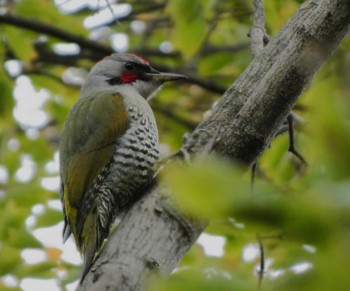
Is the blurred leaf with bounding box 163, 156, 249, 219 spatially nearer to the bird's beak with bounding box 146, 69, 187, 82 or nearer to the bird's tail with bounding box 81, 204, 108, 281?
the bird's tail with bounding box 81, 204, 108, 281

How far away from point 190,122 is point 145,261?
18.2ft

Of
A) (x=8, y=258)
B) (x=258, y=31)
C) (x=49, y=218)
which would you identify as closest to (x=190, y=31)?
(x=49, y=218)

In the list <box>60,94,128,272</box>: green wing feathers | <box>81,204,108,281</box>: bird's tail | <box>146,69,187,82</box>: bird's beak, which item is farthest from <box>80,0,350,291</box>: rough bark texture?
<box>146,69,187,82</box>: bird's beak

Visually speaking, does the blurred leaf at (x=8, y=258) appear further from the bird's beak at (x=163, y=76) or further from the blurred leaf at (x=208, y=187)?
the blurred leaf at (x=208, y=187)

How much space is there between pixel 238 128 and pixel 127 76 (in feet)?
9.81

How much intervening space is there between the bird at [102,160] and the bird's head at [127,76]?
0.97 feet

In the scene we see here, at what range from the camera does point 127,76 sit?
5.01 metres

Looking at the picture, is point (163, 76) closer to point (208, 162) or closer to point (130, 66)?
point (130, 66)

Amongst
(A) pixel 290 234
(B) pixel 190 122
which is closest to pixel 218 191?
(A) pixel 290 234

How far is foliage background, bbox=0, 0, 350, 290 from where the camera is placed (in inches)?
30.1

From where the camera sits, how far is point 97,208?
12.4 feet

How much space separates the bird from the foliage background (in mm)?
548

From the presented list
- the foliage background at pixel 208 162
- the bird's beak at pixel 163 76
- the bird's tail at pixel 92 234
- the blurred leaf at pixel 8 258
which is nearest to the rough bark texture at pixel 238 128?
the foliage background at pixel 208 162

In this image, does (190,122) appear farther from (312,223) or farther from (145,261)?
(312,223)
